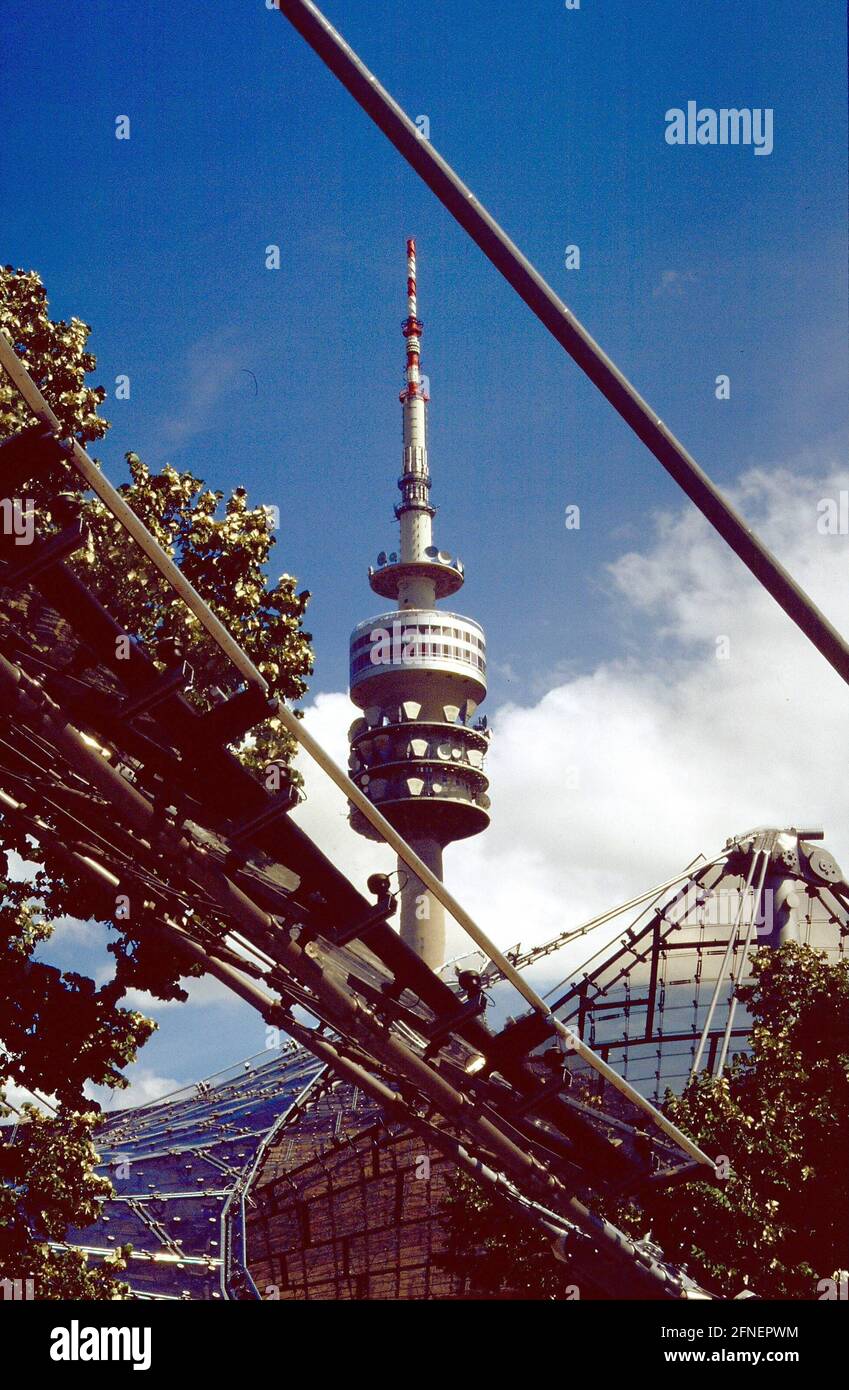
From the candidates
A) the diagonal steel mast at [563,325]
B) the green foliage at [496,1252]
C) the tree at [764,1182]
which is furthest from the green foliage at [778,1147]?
the diagonal steel mast at [563,325]

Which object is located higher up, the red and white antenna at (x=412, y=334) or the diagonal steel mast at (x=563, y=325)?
the red and white antenna at (x=412, y=334)

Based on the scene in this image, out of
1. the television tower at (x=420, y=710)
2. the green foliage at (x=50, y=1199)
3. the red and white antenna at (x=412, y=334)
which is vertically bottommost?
the green foliage at (x=50, y=1199)

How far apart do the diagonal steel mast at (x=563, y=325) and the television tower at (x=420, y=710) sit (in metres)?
120

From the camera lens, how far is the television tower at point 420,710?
129 metres

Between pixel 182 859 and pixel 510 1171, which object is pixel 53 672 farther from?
pixel 510 1171

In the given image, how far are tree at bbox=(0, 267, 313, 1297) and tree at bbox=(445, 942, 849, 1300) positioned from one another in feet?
28.0

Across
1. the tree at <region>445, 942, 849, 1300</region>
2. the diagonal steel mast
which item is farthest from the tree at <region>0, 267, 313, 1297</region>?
the diagonal steel mast

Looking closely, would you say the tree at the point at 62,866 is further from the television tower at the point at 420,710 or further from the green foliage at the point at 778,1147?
the television tower at the point at 420,710

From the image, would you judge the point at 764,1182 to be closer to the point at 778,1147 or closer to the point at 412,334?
the point at 778,1147

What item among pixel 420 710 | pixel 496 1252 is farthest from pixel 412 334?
pixel 496 1252
